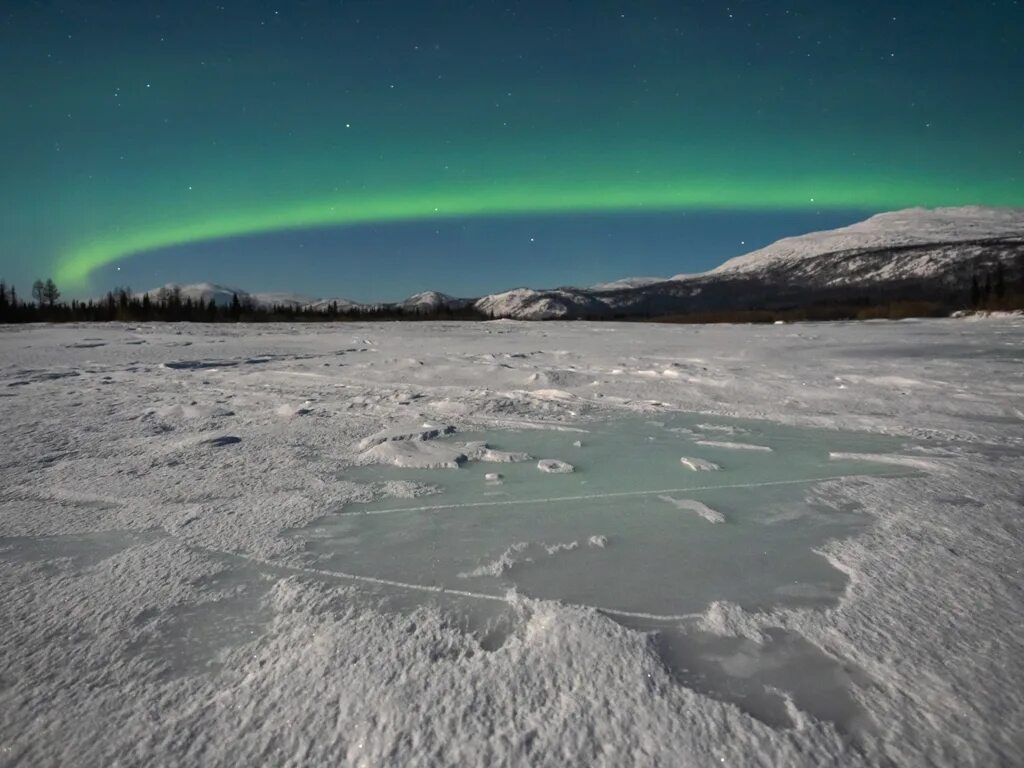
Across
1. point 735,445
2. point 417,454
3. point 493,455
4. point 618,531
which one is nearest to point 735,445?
point 735,445

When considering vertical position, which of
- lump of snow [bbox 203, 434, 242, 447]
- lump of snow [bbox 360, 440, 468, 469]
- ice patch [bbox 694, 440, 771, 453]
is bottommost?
ice patch [bbox 694, 440, 771, 453]

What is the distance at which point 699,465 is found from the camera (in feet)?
11.2

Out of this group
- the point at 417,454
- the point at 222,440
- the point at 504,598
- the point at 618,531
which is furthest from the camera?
the point at 222,440

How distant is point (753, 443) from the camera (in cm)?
405

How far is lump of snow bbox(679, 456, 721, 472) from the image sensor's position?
3338mm

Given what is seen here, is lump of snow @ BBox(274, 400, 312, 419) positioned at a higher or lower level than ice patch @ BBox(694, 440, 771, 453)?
higher

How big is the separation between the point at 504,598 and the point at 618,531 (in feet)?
2.58

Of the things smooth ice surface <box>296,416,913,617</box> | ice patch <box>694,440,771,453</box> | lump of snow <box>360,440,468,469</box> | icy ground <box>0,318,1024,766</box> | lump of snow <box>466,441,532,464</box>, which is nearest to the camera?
icy ground <box>0,318,1024,766</box>

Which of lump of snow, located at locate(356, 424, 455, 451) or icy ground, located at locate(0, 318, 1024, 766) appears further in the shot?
lump of snow, located at locate(356, 424, 455, 451)

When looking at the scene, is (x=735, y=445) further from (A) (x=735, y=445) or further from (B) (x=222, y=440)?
(B) (x=222, y=440)

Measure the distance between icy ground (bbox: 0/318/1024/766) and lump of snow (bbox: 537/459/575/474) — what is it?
0.21ft

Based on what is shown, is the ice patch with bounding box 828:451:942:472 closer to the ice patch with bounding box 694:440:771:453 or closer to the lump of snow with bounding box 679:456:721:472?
the ice patch with bounding box 694:440:771:453

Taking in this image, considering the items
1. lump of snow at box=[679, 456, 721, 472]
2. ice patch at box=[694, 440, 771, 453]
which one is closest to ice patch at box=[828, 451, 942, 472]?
ice patch at box=[694, 440, 771, 453]

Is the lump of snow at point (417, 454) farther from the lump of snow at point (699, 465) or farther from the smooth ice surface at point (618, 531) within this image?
the lump of snow at point (699, 465)
